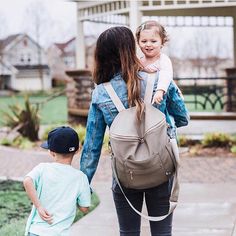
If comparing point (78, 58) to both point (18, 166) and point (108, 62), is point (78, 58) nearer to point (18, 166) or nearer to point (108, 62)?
point (18, 166)

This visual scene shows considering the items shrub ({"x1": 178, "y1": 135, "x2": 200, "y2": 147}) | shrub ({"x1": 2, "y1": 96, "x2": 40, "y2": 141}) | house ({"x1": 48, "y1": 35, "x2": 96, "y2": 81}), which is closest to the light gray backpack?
shrub ({"x1": 178, "y1": 135, "x2": 200, "y2": 147})

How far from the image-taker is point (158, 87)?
135 inches

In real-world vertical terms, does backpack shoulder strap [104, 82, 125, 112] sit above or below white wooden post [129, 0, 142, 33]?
below

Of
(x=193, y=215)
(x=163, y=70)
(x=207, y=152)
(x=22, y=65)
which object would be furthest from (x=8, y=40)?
(x=163, y=70)

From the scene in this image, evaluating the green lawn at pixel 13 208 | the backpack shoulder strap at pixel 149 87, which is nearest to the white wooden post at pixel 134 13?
the green lawn at pixel 13 208

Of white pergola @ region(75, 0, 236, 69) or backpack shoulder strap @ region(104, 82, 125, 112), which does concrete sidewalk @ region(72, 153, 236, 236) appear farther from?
white pergola @ region(75, 0, 236, 69)

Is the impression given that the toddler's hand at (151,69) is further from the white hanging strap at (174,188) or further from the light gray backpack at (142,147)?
the white hanging strap at (174,188)

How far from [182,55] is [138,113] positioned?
68.9 meters

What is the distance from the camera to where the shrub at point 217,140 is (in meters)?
11.2

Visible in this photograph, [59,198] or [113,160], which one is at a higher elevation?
[113,160]

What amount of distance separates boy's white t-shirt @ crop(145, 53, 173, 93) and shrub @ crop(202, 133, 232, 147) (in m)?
7.73

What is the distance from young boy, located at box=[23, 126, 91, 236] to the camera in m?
3.49

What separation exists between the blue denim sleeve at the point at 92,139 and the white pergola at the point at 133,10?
352 inches

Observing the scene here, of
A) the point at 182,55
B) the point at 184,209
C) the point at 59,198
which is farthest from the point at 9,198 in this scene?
the point at 182,55
